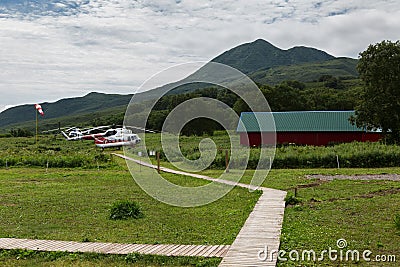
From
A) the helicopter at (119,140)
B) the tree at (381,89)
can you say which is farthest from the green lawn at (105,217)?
the tree at (381,89)

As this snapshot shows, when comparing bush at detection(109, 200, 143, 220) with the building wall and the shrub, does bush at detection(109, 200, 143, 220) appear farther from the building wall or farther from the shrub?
the building wall

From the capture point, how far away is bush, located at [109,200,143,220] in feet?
46.4

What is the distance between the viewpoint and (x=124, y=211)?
14320mm

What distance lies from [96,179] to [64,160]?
1033cm

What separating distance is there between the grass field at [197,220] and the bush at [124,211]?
0.37 m

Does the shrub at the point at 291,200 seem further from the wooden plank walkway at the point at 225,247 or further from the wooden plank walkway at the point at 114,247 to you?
the wooden plank walkway at the point at 114,247

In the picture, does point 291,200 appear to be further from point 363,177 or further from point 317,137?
point 317,137

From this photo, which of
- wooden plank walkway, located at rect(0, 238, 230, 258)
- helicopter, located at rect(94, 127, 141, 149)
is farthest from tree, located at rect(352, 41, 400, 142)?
wooden plank walkway, located at rect(0, 238, 230, 258)

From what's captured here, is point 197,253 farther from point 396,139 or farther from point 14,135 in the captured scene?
point 14,135

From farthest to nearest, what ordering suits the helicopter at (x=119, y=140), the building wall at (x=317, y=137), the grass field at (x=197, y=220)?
1. the helicopter at (x=119, y=140)
2. the building wall at (x=317, y=137)
3. the grass field at (x=197, y=220)

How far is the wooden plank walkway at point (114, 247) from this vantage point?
32.2ft

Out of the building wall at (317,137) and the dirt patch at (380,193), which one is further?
the building wall at (317,137)

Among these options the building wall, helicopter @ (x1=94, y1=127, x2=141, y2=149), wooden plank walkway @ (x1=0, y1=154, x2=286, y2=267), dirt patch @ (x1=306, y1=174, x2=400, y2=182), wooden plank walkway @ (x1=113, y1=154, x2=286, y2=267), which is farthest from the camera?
helicopter @ (x1=94, y1=127, x2=141, y2=149)

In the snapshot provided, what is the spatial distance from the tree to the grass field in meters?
25.0
